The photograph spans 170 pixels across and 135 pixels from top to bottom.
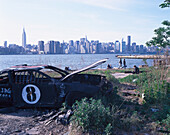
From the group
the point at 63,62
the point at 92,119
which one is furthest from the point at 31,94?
the point at 63,62

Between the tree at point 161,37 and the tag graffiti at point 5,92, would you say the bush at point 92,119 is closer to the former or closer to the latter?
the tag graffiti at point 5,92

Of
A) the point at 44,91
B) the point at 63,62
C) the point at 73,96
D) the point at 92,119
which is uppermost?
the point at 44,91

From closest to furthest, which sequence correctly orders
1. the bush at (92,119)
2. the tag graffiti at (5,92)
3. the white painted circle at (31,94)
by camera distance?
1. the bush at (92,119)
2. the white painted circle at (31,94)
3. the tag graffiti at (5,92)

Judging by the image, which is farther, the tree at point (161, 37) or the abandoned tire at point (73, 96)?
the tree at point (161, 37)

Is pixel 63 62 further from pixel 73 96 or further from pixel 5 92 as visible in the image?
pixel 73 96

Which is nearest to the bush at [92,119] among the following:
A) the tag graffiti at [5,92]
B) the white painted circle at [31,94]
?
the white painted circle at [31,94]

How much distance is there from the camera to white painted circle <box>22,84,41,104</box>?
6.95 meters

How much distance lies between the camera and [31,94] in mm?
7016

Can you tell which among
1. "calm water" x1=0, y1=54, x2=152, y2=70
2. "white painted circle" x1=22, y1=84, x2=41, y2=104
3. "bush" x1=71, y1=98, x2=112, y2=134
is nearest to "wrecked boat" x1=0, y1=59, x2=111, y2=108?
"white painted circle" x1=22, y1=84, x2=41, y2=104

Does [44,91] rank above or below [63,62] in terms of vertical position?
above

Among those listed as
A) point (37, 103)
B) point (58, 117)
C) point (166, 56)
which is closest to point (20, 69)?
point (37, 103)

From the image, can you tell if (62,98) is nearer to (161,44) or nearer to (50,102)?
(50,102)

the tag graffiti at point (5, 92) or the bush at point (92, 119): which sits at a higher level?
the tag graffiti at point (5, 92)

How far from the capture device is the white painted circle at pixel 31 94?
695 centimetres
